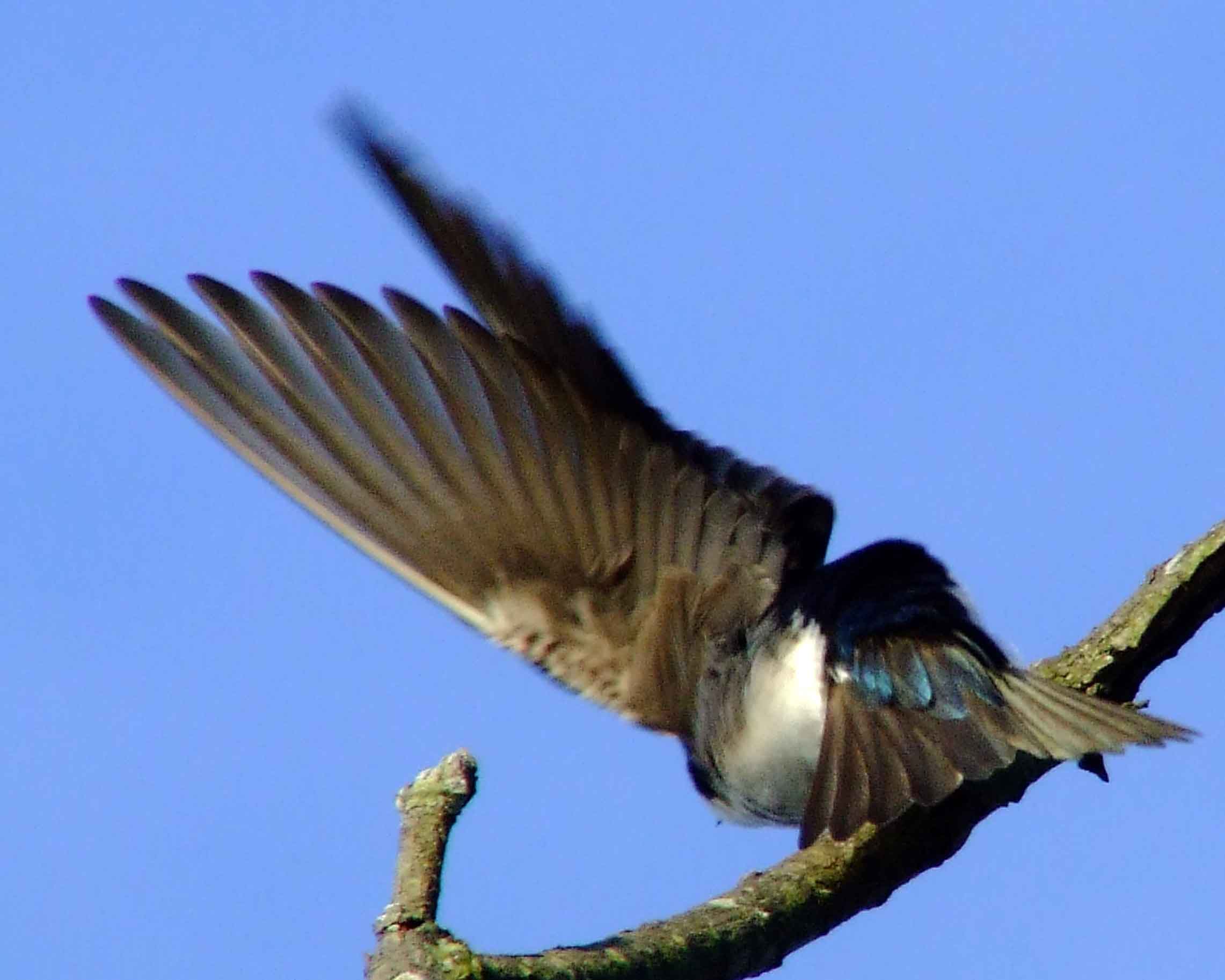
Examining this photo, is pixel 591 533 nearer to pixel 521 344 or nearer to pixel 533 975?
pixel 521 344

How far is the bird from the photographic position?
2895 millimetres

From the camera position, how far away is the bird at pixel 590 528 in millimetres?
2895

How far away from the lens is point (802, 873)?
2.60 meters

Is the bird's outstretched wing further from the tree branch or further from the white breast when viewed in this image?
the tree branch

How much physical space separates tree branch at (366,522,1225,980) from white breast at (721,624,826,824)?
0.28 meters

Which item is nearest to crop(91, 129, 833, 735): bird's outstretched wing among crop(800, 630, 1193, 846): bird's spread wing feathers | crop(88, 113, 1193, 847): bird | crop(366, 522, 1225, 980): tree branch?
crop(88, 113, 1193, 847): bird

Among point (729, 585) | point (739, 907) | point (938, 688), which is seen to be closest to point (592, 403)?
point (729, 585)

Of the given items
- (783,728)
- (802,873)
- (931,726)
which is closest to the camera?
(802,873)

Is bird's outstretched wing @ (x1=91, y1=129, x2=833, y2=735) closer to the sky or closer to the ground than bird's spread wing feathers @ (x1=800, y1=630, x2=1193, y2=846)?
closer to the sky

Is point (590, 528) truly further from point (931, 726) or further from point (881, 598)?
point (931, 726)

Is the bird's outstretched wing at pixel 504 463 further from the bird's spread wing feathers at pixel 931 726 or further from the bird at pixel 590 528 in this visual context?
the bird's spread wing feathers at pixel 931 726

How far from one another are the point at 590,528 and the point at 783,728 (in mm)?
443

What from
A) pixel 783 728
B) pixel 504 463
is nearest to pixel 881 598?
pixel 783 728

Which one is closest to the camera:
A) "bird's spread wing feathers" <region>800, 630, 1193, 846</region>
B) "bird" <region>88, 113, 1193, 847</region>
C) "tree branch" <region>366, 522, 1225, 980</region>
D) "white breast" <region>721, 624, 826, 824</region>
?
"tree branch" <region>366, 522, 1225, 980</region>
